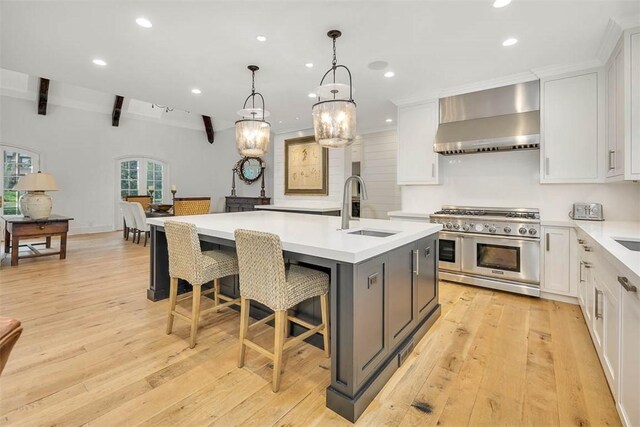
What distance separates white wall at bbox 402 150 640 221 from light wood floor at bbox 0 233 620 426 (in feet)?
3.99

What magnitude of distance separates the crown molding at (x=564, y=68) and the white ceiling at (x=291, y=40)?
72 mm

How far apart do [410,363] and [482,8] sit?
2.63m

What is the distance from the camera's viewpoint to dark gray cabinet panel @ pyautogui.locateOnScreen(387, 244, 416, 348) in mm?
1954

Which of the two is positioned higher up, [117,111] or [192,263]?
[117,111]

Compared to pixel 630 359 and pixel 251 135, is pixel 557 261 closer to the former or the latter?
pixel 630 359

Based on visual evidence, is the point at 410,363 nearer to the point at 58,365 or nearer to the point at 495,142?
the point at 58,365

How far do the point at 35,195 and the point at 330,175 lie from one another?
486 cm

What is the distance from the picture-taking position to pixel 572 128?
10.5ft

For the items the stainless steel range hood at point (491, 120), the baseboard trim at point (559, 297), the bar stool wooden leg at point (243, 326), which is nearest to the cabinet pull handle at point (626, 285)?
the bar stool wooden leg at point (243, 326)

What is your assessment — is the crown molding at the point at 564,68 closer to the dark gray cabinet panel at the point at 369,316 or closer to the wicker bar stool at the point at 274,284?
the dark gray cabinet panel at the point at 369,316

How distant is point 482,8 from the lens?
7.63 feet

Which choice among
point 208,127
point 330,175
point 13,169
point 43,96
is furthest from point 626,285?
A: point 208,127

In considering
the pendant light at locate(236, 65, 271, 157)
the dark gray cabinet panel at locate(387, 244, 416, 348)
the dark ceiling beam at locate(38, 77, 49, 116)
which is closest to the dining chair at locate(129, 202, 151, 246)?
the dark ceiling beam at locate(38, 77, 49, 116)

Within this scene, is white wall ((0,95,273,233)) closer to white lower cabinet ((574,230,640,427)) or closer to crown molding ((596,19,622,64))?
crown molding ((596,19,622,64))
